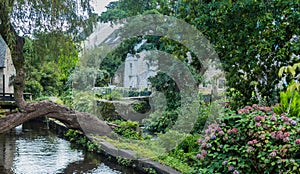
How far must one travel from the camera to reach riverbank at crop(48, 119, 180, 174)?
20.0 feet

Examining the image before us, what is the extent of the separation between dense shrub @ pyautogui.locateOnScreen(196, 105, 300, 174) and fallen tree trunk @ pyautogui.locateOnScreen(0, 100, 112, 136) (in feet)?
13.7

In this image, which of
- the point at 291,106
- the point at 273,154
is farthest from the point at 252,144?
the point at 291,106

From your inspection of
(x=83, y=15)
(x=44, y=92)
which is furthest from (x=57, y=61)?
(x=44, y=92)

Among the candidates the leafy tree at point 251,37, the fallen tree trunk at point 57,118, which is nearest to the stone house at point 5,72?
the fallen tree trunk at point 57,118

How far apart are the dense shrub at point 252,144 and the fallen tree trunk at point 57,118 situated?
4.18 m

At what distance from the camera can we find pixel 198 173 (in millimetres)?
4727

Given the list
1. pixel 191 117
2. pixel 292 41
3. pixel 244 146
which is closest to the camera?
pixel 244 146

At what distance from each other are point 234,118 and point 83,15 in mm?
3751

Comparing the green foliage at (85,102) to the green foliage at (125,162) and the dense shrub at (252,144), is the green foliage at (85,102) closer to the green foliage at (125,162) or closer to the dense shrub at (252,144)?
the green foliage at (125,162)

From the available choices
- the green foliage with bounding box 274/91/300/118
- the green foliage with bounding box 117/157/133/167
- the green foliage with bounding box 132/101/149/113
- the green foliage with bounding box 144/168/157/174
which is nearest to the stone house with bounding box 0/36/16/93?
the green foliage with bounding box 132/101/149/113

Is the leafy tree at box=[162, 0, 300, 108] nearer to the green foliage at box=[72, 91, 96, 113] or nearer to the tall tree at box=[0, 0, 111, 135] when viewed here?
the tall tree at box=[0, 0, 111, 135]

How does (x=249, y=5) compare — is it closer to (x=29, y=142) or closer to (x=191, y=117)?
(x=191, y=117)

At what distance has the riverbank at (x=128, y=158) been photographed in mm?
6098

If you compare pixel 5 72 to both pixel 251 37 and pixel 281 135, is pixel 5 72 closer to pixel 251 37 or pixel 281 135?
pixel 251 37
